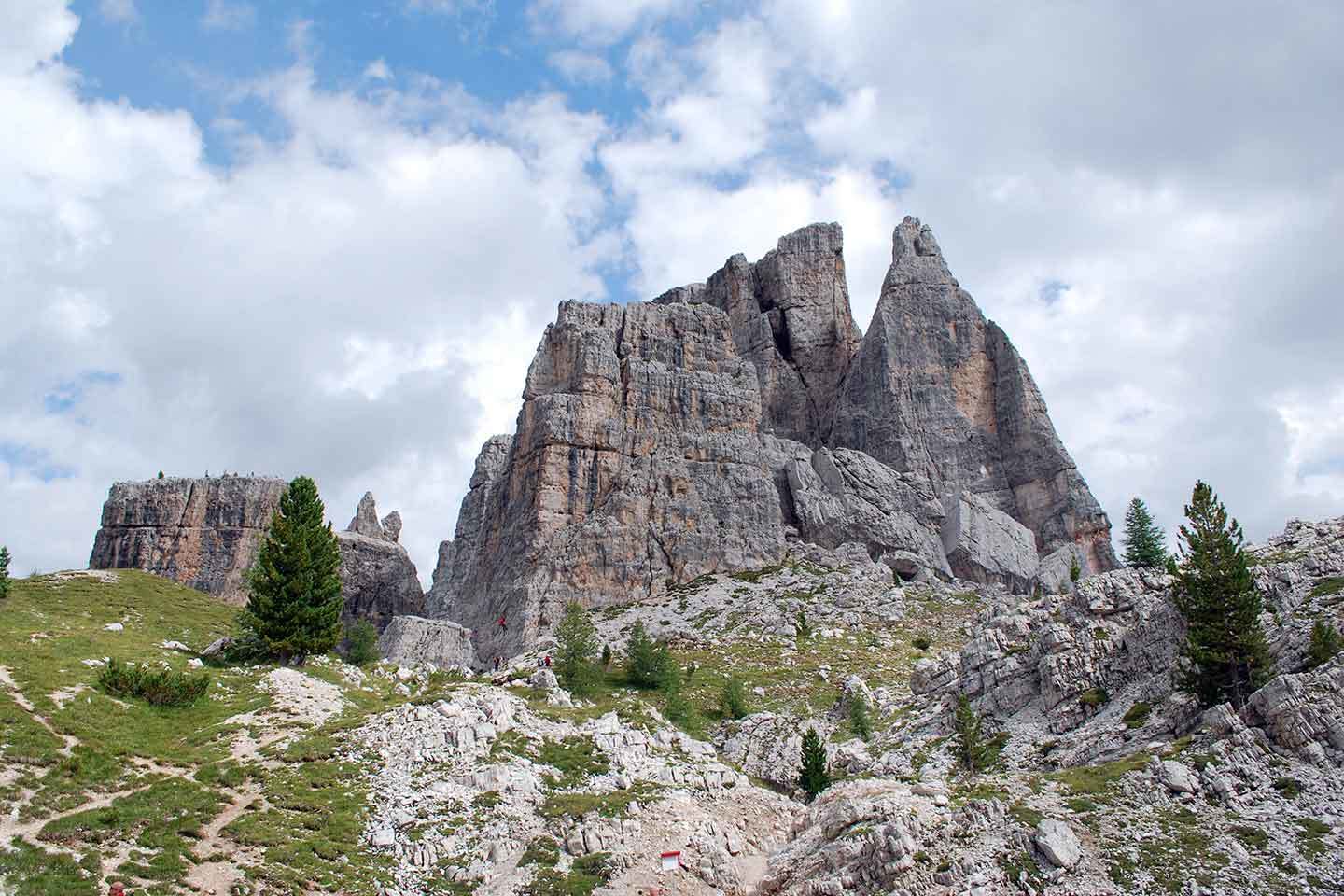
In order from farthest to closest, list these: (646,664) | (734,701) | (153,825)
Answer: (646,664) → (734,701) → (153,825)

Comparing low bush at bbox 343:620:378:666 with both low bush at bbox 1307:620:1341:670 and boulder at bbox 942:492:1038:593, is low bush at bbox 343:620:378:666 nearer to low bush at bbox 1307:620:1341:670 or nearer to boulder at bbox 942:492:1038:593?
low bush at bbox 1307:620:1341:670

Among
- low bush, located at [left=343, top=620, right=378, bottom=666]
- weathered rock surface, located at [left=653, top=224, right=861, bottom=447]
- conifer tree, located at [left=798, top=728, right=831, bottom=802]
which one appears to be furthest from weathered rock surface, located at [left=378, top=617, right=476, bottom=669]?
weathered rock surface, located at [left=653, top=224, right=861, bottom=447]

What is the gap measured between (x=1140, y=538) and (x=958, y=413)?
45642mm

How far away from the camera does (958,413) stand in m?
156

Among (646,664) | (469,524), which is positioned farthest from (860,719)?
(469,524)

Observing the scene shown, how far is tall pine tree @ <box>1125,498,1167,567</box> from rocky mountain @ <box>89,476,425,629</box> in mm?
83130

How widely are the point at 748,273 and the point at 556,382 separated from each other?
2024 inches

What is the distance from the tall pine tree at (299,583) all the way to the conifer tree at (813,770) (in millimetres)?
29629

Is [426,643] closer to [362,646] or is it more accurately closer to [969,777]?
[362,646]

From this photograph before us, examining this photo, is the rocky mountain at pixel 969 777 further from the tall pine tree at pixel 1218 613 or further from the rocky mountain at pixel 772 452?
the rocky mountain at pixel 772 452

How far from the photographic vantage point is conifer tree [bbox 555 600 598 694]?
262 feet

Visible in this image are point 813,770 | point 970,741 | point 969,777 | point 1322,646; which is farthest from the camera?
point 813,770

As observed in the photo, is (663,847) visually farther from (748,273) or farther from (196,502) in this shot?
(748,273)

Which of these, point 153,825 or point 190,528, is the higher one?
point 190,528
